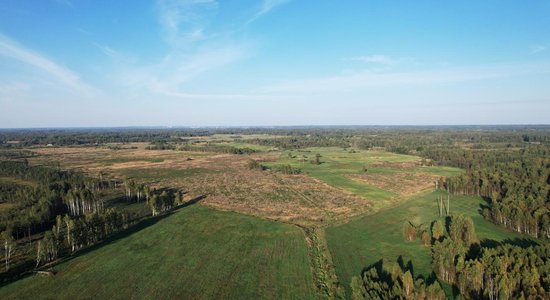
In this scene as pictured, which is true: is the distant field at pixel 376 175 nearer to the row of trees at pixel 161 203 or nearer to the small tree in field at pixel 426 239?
the small tree in field at pixel 426 239

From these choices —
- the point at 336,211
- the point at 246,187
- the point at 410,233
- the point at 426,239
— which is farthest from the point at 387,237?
the point at 246,187

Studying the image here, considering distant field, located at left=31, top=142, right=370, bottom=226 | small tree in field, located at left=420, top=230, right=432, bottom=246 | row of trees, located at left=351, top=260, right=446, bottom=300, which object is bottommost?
distant field, located at left=31, top=142, right=370, bottom=226

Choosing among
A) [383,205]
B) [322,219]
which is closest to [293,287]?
[322,219]

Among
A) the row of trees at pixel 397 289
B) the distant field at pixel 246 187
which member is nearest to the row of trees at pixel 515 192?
the distant field at pixel 246 187

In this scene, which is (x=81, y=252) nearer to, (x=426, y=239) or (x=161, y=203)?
(x=161, y=203)

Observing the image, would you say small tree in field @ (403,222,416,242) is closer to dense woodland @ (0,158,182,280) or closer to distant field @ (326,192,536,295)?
distant field @ (326,192,536,295)

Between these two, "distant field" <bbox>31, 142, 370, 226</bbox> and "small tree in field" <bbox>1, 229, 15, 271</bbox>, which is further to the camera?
"distant field" <bbox>31, 142, 370, 226</bbox>

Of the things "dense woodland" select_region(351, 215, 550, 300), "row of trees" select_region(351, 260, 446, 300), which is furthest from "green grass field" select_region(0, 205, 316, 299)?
"dense woodland" select_region(351, 215, 550, 300)

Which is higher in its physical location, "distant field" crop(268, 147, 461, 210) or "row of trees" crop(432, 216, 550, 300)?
"row of trees" crop(432, 216, 550, 300)
